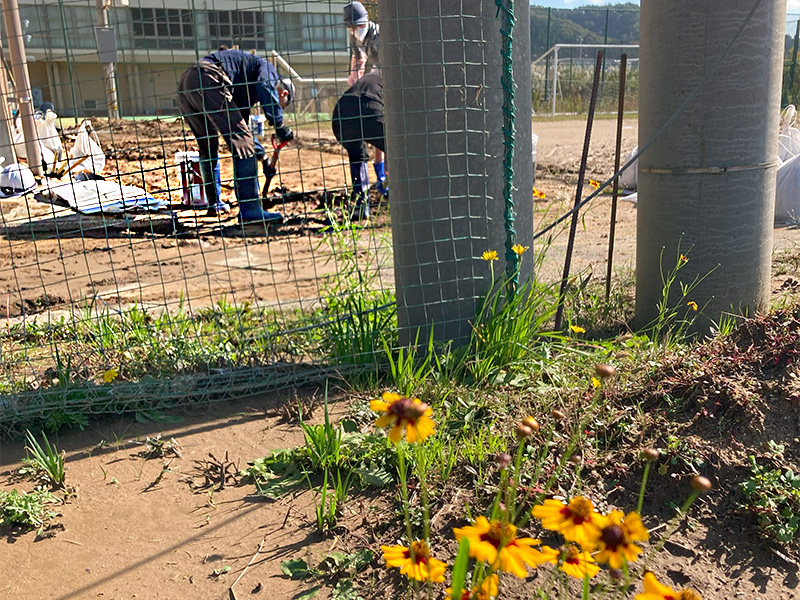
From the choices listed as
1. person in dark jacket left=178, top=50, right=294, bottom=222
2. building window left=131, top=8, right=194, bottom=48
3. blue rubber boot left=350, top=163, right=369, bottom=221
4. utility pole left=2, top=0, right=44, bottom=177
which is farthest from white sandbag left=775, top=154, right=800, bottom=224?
utility pole left=2, top=0, right=44, bottom=177

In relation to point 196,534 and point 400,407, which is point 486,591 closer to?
point 400,407

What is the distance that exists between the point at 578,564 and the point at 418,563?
0.91ft

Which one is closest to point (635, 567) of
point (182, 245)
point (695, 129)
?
point (695, 129)

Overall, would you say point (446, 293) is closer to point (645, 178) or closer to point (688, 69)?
point (645, 178)

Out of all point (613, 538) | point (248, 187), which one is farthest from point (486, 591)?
point (248, 187)

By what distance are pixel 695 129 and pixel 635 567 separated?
2.09 meters

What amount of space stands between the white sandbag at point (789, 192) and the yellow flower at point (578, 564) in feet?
17.7

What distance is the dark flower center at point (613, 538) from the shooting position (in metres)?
1.16

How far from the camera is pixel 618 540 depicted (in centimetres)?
116

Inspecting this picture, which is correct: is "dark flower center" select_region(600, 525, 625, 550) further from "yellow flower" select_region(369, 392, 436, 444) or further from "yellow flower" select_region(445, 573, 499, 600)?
"yellow flower" select_region(369, 392, 436, 444)

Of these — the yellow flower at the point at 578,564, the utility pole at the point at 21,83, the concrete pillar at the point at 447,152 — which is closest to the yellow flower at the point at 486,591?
the yellow flower at the point at 578,564

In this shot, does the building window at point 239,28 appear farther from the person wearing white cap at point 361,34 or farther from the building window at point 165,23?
the person wearing white cap at point 361,34

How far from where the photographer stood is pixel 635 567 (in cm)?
191

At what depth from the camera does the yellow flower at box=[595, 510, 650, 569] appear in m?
1.15
